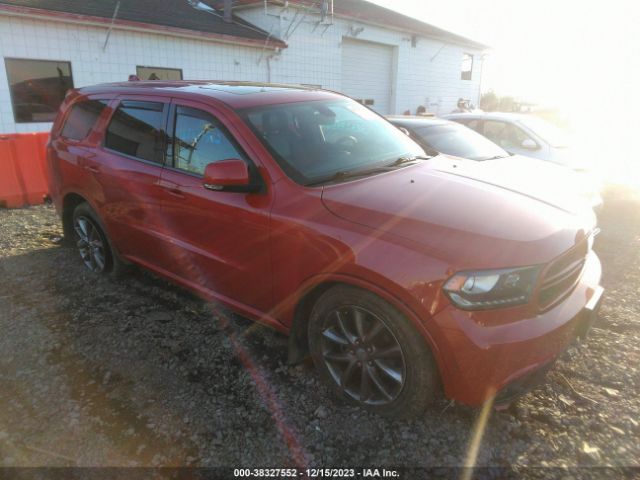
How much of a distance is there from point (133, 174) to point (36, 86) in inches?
338

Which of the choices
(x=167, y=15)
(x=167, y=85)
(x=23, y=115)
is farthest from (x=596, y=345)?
(x=167, y=15)

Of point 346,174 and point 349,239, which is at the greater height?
point 346,174

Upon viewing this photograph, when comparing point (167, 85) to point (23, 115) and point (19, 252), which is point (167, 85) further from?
point (23, 115)

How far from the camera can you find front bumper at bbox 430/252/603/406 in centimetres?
210

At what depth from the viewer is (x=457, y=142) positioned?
5855mm

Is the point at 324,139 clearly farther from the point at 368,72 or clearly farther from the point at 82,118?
the point at 368,72

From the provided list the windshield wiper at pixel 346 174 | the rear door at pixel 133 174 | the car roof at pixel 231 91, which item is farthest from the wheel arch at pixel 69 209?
the windshield wiper at pixel 346 174

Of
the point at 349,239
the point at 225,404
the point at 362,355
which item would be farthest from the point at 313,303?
the point at 225,404

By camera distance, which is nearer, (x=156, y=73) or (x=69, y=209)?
(x=69, y=209)

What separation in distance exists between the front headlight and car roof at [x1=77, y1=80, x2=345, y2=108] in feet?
6.18

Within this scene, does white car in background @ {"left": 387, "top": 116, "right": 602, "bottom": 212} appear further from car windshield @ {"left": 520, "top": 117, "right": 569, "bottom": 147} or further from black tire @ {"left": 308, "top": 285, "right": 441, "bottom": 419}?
black tire @ {"left": 308, "top": 285, "right": 441, "bottom": 419}

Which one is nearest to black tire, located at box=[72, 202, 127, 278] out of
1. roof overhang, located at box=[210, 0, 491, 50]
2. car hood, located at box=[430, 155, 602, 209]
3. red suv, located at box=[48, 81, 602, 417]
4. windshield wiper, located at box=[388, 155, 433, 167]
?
red suv, located at box=[48, 81, 602, 417]

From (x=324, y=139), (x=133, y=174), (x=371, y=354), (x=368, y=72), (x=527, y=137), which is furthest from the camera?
(x=368, y=72)

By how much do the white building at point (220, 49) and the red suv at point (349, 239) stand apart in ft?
26.0
